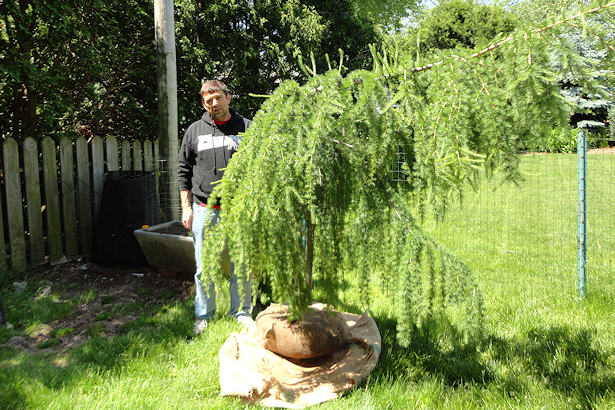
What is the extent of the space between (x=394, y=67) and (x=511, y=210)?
6.88m

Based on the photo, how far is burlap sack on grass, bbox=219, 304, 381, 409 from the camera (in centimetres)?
265

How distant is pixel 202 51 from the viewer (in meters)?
8.02

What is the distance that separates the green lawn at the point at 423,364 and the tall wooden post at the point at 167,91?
7.05 ft

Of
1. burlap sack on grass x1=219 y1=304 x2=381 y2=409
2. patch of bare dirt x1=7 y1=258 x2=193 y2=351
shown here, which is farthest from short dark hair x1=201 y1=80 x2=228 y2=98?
patch of bare dirt x1=7 y1=258 x2=193 y2=351

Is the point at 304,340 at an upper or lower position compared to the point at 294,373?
upper

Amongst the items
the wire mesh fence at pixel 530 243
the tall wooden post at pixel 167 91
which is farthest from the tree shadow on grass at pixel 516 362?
the tall wooden post at pixel 167 91

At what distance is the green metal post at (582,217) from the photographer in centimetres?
397

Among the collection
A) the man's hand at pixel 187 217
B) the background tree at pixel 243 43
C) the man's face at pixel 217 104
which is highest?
the background tree at pixel 243 43

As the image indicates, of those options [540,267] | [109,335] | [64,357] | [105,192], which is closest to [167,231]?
[105,192]

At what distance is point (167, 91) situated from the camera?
5484 millimetres

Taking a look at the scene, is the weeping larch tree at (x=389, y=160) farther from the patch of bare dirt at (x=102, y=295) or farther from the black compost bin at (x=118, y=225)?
the black compost bin at (x=118, y=225)

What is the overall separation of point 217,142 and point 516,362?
283 cm

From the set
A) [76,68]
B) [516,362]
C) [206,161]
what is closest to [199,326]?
[206,161]

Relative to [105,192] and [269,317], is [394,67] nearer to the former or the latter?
[269,317]
